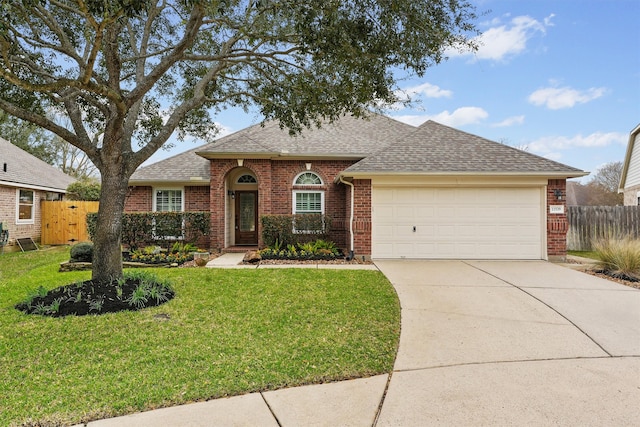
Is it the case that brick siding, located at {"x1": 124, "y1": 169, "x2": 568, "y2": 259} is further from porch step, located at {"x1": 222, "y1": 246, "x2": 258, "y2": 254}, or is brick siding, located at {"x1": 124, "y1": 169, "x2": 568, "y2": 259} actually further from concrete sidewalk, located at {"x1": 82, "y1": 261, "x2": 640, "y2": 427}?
concrete sidewalk, located at {"x1": 82, "y1": 261, "x2": 640, "y2": 427}

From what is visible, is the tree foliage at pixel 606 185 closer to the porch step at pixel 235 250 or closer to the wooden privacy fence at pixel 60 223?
the porch step at pixel 235 250

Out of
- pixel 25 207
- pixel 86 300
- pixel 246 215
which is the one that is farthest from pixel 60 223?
pixel 86 300

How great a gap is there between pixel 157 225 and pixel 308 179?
215 inches

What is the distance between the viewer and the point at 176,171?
1270cm

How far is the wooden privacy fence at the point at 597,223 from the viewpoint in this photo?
1273 cm

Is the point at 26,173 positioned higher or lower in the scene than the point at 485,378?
higher

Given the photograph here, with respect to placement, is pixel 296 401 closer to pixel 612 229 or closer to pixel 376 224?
pixel 376 224

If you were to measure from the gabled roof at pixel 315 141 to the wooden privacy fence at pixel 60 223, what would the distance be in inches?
316

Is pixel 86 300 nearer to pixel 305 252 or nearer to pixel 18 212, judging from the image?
pixel 305 252

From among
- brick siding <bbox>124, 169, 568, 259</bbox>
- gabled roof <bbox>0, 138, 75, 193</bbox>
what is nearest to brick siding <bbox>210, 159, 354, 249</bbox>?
brick siding <bbox>124, 169, 568, 259</bbox>

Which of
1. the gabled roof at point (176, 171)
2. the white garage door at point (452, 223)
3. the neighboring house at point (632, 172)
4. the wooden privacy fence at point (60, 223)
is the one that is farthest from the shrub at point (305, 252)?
the neighboring house at point (632, 172)

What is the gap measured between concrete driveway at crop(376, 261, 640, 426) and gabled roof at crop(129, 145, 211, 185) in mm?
8757

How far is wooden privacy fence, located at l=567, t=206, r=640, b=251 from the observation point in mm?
12734

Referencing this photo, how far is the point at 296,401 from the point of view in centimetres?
286
